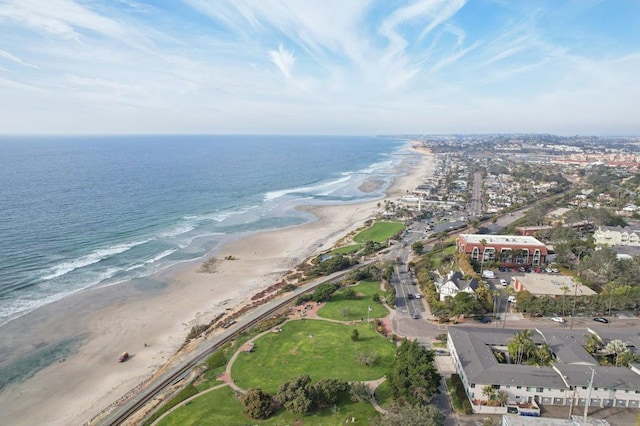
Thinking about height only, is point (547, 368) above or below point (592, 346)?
above

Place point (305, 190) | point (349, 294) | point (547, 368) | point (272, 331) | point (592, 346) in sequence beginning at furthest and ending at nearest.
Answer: point (305, 190)
point (349, 294)
point (272, 331)
point (592, 346)
point (547, 368)

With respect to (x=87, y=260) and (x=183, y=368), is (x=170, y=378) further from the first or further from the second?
(x=87, y=260)

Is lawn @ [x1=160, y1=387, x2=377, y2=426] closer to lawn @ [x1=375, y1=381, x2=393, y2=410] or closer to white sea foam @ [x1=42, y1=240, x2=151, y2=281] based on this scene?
lawn @ [x1=375, y1=381, x2=393, y2=410]

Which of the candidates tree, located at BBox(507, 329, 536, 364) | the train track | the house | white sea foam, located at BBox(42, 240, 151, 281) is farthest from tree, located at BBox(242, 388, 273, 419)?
white sea foam, located at BBox(42, 240, 151, 281)

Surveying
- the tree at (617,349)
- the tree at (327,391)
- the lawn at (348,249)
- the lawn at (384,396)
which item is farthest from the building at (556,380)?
the lawn at (348,249)

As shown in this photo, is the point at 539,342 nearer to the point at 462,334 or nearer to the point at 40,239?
the point at 462,334

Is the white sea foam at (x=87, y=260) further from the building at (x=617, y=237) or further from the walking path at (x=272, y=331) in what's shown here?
the building at (x=617, y=237)

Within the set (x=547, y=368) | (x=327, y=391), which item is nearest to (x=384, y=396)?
(x=327, y=391)

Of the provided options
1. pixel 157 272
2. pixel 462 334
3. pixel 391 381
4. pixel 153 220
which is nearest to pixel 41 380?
pixel 157 272
